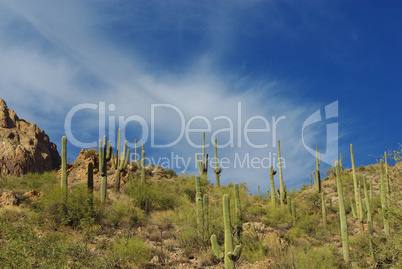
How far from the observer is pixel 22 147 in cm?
4400

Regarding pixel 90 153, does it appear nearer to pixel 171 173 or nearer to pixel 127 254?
pixel 171 173

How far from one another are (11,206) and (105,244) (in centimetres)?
724

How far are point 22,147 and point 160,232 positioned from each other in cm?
3306

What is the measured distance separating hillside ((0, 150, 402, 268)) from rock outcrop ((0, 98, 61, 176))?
15421 millimetres

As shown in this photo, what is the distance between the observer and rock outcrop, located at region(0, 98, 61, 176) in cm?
4172

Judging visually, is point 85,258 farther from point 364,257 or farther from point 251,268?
point 364,257

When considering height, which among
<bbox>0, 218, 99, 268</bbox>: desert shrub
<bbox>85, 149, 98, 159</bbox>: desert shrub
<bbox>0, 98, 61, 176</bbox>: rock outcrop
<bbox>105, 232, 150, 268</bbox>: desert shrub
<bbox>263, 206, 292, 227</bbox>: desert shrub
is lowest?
<bbox>105, 232, 150, 268</bbox>: desert shrub

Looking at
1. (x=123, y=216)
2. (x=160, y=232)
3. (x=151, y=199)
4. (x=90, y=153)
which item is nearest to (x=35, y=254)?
(x=160, y=232)

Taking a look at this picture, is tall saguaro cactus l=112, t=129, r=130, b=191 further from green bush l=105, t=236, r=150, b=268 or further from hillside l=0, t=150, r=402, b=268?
green bush l=105, t=236, r=150, b=268

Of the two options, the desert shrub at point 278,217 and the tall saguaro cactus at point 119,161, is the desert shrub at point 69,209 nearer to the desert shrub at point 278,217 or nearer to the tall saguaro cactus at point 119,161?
the tall saguaro cactus at point 119,161

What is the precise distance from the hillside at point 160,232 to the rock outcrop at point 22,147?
15.4 metres

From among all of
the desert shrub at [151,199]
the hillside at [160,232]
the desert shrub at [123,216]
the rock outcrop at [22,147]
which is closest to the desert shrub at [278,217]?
the hillside at [160,232]

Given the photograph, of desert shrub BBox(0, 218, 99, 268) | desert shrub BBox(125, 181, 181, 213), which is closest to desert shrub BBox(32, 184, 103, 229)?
desert shrub BBox(125, 181, 181, 213)

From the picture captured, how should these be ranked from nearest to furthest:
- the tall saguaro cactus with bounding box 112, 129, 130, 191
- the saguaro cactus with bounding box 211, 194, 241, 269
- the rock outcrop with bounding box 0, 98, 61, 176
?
the saguaro cactus with bounding box 211, 194, 241, 269
the tall saguaro cactus with bounding box 112, 129, 130, 191
the rock outcrop with bounding box 0, 98, 61, 176
